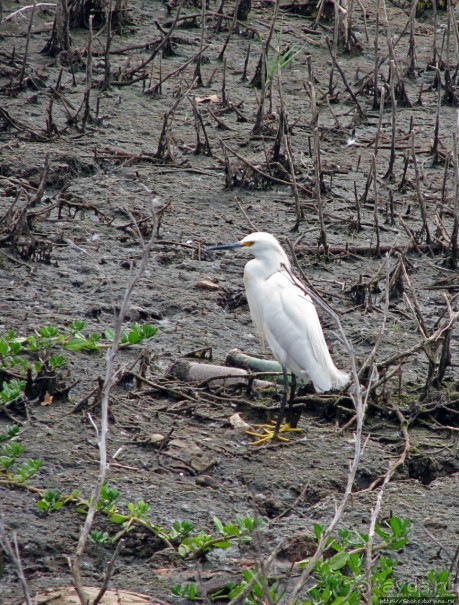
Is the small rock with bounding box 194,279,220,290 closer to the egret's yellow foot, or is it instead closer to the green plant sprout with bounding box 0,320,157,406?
the green plant sprout with bounding box 0,320,157,406

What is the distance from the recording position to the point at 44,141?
22.8 ft

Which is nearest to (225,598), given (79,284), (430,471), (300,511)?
(300,511)

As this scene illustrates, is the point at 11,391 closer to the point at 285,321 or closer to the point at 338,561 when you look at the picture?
the point at 285,321

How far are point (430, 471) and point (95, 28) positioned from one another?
19.0 ft

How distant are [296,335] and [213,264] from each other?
4.87 feet

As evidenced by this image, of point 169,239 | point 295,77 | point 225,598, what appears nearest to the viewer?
point 225,598

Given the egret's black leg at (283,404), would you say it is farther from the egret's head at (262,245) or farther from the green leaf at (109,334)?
the green leaf at (109,334)

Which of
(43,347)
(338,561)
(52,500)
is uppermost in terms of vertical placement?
(338,561)

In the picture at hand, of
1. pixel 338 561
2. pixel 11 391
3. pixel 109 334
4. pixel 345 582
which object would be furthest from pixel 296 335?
pixel 345 582

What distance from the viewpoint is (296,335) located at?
4.48 meters

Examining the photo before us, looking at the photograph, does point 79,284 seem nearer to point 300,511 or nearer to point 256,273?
point 256,273

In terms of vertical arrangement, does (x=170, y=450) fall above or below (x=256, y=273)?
below

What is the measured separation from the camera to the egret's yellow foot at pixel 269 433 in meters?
4.26

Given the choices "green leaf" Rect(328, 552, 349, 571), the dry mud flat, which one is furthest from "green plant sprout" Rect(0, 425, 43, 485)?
"green leaf" Rect(328, 552, 349, 571)
